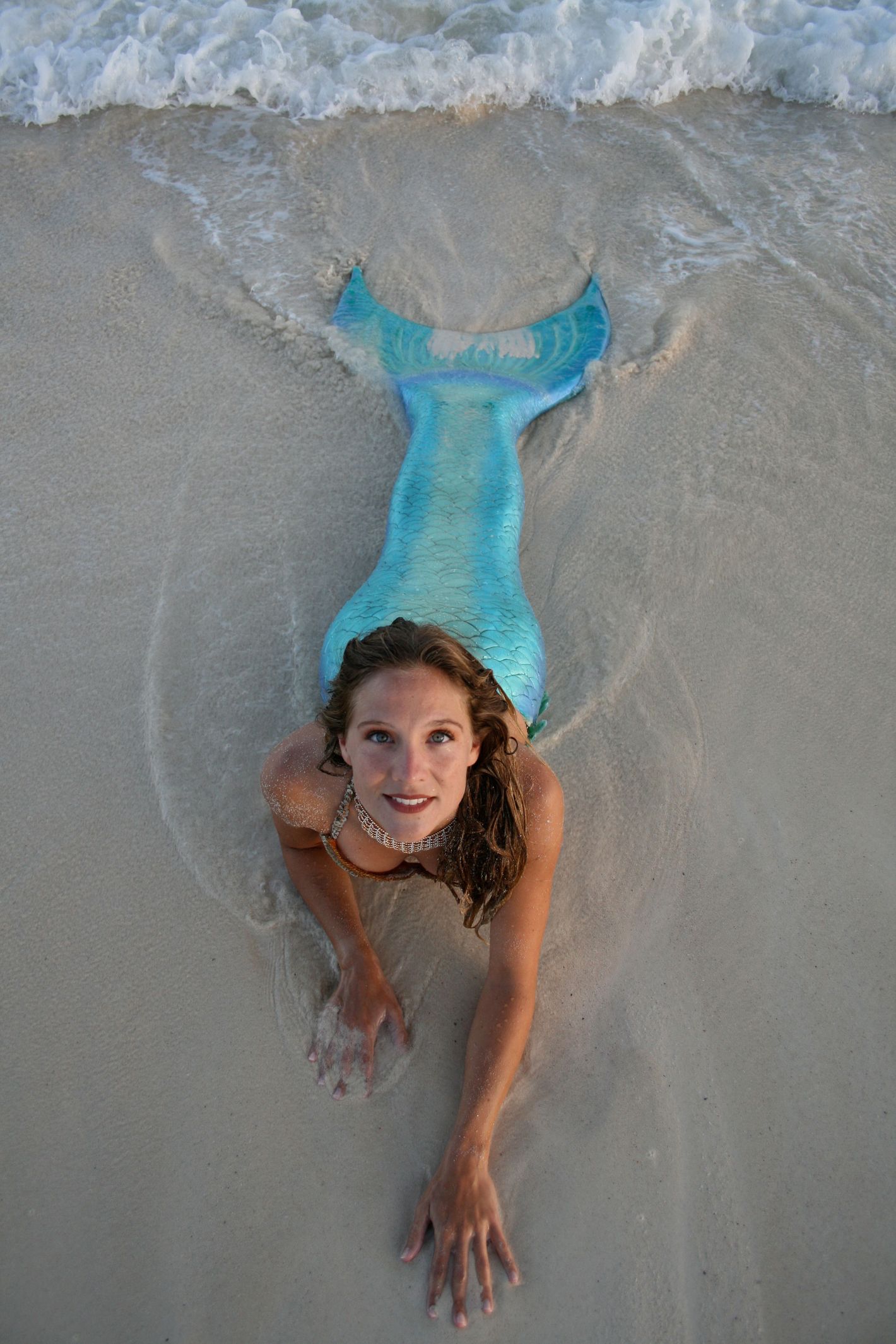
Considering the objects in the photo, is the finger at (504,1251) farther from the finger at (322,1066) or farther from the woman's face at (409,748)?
the woman's face at (409,748)

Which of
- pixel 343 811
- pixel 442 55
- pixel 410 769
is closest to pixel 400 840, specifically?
pixel 343 811

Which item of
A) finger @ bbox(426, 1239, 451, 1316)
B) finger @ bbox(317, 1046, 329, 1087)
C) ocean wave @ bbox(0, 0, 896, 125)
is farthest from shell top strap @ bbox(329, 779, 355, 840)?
ocean wave @ bbox(0, 0, 896, 125)

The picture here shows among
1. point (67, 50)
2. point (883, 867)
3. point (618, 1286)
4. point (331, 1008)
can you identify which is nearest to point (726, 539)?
point (883, 867)

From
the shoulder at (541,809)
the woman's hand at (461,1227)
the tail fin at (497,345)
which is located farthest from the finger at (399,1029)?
the tail fin at (497,345)

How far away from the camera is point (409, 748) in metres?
1.74

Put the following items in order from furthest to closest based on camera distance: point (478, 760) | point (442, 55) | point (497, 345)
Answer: point (442, 55), point (497, 345), point (478, 760)

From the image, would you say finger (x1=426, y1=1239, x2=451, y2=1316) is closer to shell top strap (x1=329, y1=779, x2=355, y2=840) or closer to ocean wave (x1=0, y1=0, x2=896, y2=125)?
shell top strap (x1=329, y1=779, x2=355, y2=840)

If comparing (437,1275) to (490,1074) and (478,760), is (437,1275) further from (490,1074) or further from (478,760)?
(478,760)

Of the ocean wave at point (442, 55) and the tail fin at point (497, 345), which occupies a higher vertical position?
the ocean wave at point (442, 55)

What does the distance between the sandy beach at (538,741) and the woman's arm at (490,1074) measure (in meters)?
0.06

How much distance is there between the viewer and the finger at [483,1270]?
5.95ft

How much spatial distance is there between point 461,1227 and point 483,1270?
0.28ft

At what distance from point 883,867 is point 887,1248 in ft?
2.69

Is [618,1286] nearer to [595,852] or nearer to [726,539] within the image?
[595,852]
